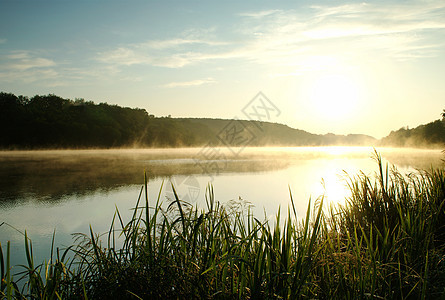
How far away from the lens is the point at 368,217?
3.91m

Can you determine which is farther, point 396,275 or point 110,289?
point 396,275

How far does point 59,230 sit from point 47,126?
47760mm

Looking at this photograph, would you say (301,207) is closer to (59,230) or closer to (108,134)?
(59,230)

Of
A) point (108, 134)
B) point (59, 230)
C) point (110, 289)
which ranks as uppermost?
point (108, 134)

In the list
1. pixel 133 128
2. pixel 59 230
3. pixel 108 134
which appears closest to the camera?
pixel 59 230

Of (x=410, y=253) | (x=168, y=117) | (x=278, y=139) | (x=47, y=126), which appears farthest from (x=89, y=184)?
(x=278, y=139)

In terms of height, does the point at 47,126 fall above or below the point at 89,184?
above

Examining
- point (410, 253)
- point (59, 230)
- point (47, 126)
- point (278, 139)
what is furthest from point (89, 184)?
point (278, 139)

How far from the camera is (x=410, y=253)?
2920 mm

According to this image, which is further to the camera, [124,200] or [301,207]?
[124,200]

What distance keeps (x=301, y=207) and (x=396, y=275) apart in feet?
16.9

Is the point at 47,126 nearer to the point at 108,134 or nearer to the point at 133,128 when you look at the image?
the point at 108,134

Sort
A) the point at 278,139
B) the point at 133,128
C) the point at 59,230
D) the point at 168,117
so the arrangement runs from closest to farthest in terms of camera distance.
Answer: the point at 59,230 → the point at 133,128 → the point at 168,117 → the point at 278,139

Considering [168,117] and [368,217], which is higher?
[168,117]
